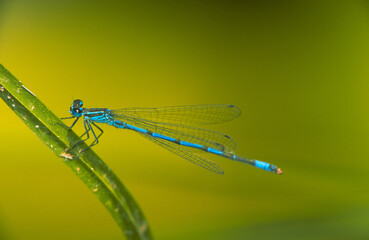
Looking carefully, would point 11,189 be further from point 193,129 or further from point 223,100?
point 223,100

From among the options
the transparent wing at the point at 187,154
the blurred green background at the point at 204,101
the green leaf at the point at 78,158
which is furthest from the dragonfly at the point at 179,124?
the green leaf at the point at 78,158

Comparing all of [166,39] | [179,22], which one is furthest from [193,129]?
[179,22]

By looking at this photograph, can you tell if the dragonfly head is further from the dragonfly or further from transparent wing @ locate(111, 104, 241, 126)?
transparent wing @ locate(111, 104, 241, 126)

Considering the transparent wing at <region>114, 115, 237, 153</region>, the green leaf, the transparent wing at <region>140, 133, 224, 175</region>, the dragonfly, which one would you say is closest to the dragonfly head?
the dragonfly

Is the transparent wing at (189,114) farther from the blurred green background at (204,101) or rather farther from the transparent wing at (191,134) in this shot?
the blurred green background at (204,101)

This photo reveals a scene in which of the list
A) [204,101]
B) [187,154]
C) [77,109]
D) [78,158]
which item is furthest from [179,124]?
[78,158]
